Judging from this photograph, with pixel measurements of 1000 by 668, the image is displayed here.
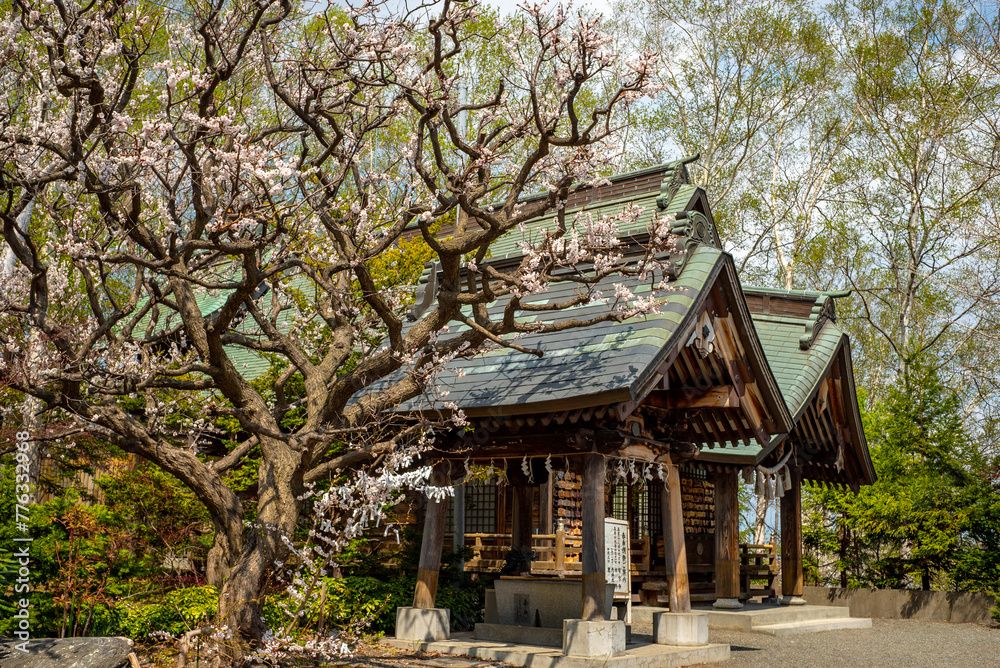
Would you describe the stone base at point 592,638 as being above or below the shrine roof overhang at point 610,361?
below

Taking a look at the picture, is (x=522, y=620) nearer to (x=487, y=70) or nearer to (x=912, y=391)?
(x=912, y=391)

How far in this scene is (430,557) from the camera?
36.9ft

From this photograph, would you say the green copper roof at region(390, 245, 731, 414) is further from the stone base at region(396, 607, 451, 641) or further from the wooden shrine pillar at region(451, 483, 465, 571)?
the wooden shrine pillar at region(451, 483, 465, 571)

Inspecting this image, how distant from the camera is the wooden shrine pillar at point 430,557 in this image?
442 inches

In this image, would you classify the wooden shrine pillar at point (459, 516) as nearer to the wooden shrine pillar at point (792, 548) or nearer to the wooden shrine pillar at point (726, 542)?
the wooden shrine pillar at point (726, 542)

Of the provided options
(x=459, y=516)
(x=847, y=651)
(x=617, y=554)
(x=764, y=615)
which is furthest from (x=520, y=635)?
(x=764, y=615)

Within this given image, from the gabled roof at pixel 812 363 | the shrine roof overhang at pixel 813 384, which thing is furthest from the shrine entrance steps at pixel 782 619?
the gabled roof at pixel 812 363

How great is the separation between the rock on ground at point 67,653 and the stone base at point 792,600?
13841 millimetres

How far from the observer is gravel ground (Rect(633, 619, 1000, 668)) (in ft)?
36.7

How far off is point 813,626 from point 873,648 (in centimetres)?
243

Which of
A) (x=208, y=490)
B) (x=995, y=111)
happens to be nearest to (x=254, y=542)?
(x=208, y=490)

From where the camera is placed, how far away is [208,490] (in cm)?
800

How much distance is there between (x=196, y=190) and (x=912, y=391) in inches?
652

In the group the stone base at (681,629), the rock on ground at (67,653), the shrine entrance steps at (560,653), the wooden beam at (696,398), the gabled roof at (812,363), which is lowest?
the shrine entrance steps at (560,653)
